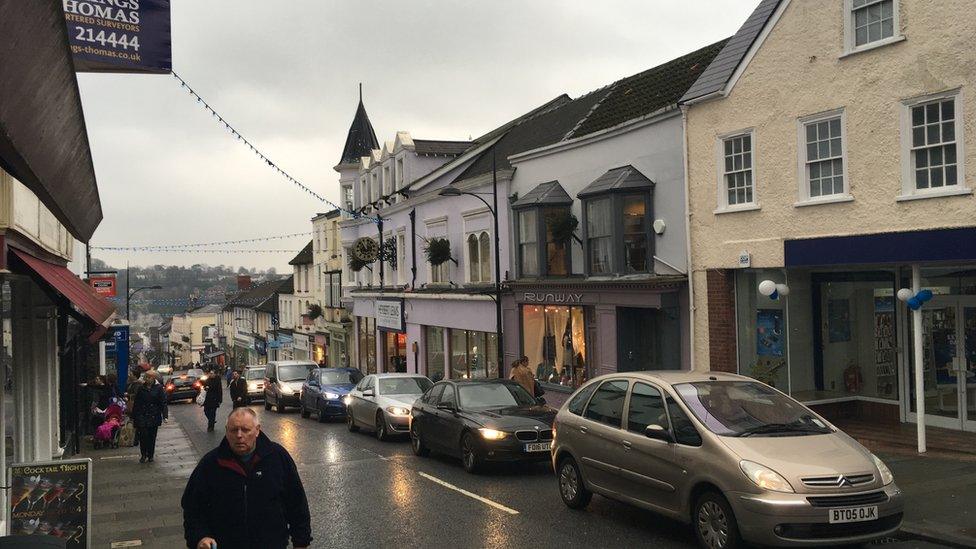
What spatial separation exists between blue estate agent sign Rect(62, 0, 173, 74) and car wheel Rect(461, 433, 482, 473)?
22.9 feet

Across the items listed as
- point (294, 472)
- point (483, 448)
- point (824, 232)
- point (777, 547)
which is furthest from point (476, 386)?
point (294, 472)

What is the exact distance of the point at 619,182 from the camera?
1933 centimetres

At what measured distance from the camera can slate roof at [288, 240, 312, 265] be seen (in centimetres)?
5551

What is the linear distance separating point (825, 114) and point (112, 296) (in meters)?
28.7

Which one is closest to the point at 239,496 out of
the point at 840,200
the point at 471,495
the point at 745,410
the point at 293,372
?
the point at 745,410

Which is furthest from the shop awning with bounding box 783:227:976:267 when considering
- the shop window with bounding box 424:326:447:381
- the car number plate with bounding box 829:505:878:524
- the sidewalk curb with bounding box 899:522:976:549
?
the shop window with bounding box 424:326:447:381

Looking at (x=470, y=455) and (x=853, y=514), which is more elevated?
(x=853, y=514)

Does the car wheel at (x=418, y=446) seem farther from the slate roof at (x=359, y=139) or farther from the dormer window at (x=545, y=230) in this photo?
the slate roof at (x=359, y=139)

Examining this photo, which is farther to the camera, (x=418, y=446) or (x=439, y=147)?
(x=439, y=147)

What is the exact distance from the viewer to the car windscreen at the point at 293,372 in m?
29.0

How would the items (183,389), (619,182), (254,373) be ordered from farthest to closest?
(183,389), (254,373), (619,182)

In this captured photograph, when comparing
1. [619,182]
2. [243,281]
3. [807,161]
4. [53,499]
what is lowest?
[53,499]

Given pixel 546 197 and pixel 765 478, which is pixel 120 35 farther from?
pixel 546 197

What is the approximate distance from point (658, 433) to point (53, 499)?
601 centimetres
